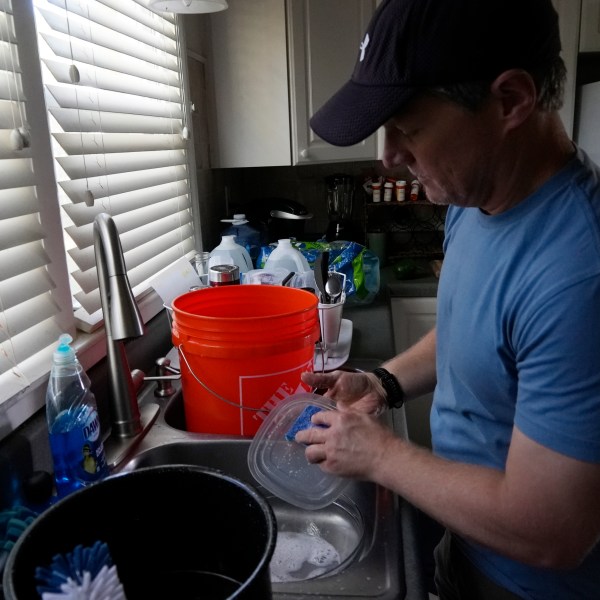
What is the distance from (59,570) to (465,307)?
0.61 meters

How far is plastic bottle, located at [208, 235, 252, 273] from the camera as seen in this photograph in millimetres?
1778

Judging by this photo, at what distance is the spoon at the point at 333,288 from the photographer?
1508 mm

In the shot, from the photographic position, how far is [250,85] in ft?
7.42

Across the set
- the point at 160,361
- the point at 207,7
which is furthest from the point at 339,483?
the point at 207,7

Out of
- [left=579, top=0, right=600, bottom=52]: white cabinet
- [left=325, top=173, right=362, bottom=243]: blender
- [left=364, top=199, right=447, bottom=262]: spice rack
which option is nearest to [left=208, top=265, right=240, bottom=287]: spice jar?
[left=325, top=173, right=362, bottom=243]: blender

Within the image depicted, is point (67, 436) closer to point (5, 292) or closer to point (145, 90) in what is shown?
point (5, 292)

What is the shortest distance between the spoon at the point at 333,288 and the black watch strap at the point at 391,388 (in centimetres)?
41

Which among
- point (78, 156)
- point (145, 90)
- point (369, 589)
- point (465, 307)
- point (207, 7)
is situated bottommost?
point (369, 589)

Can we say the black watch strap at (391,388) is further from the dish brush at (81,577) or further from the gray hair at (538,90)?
the dish brush at (81,577)

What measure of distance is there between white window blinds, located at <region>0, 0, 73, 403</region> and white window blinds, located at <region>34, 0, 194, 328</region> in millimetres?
81

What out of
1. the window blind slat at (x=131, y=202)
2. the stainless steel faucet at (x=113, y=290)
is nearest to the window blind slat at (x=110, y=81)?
the window blind slat at (x=131, y=202)

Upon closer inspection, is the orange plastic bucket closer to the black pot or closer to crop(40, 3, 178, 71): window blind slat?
the black pot

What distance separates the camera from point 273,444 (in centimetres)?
96

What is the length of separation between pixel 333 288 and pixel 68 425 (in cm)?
81
